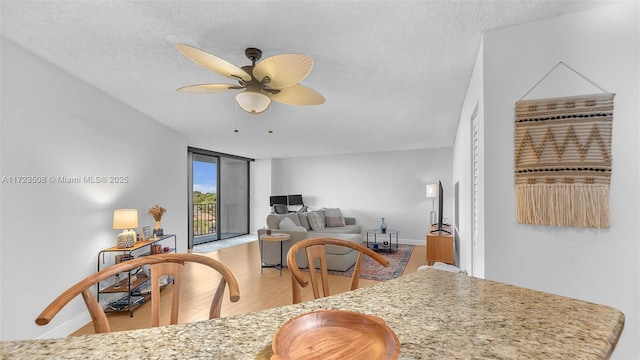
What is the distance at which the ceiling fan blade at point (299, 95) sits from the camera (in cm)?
224

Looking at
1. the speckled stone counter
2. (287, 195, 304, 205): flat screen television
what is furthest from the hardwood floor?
(287, 195, 304, 205): flat screen television

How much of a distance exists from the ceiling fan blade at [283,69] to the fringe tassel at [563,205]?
157 centimetres

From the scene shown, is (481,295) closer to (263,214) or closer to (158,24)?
(158,24)

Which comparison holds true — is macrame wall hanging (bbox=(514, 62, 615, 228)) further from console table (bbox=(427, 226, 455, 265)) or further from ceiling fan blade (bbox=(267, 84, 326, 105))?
console table (bbox=(427, 226, 455, 265))

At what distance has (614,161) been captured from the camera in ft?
5.47

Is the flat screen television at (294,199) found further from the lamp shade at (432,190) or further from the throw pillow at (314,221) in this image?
the lamp shade at (432,190)

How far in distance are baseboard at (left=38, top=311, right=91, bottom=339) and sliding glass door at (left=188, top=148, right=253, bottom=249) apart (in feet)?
11.1

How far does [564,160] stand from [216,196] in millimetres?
6801

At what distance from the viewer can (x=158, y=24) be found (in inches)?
74.9

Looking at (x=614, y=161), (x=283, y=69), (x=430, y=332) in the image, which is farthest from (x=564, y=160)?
(x=283, y=69)

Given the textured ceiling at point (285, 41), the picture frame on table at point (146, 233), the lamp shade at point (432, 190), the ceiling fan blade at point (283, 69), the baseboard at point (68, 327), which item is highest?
the textured ceiling at point (285, 41)

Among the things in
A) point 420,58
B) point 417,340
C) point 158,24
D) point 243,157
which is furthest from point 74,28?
point 243,157

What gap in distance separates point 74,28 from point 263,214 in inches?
263

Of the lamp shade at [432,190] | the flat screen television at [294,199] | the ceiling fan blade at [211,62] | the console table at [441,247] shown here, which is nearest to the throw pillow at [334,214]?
the flat screen television at [294,199]
